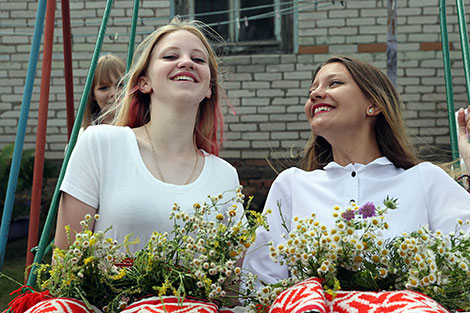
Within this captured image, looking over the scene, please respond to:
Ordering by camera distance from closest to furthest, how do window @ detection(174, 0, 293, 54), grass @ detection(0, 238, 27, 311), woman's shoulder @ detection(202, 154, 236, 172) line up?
1. woman's shoulder @ detection(202, 154, 236, 172)
2. grass @ detection(0, 238, 27, 311)
3. window @ detection(174, 0, 293, 54)

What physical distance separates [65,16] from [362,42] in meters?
4.11

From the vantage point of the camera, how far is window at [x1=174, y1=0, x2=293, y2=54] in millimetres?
6324

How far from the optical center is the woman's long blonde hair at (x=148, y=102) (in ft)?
7.08

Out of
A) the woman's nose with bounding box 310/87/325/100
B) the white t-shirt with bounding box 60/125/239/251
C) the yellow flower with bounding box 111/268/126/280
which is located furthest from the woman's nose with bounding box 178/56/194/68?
the yellow flower with bounding box 111/268/126/280

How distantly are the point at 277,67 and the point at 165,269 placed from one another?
505cm

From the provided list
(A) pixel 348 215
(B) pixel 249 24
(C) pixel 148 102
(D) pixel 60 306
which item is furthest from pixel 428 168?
(B) pixel 249 24

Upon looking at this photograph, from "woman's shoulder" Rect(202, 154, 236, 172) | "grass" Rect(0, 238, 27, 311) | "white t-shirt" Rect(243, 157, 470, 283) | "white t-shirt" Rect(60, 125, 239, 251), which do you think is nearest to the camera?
"white t-shirt" Rect(60, 125, 239, 251)

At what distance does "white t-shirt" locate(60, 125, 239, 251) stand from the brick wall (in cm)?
401

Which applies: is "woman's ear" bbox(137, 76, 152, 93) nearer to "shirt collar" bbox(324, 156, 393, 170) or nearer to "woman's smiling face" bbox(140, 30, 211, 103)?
"woman's smiling face" bbox(140, 30, 211, 103)

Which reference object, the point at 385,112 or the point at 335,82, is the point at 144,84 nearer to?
the point at 335,82

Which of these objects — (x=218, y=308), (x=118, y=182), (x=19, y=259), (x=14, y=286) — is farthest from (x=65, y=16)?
(x=19, y=259)

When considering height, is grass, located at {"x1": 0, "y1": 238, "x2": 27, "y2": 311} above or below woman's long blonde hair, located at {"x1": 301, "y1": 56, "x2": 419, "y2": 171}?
below

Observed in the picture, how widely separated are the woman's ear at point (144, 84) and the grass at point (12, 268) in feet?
8.50

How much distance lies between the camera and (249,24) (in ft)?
21.2
